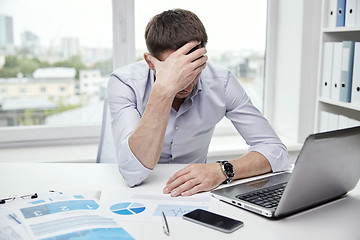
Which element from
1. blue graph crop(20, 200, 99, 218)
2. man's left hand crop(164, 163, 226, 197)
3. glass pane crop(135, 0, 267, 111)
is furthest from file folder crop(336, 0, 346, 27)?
blue graph crop(20, 200, 99, 218)

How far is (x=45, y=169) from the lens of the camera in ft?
4.68

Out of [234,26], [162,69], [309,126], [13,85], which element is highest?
[234,26]

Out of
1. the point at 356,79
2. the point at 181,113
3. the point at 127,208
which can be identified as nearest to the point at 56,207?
the point at 127,208

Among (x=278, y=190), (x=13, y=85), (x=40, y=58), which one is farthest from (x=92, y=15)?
(x=278, y=190)

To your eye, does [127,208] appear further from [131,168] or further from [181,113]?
[181,113]

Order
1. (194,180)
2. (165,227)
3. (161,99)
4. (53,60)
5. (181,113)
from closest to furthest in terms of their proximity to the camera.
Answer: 1. (165,227)
2. (194,180)
3. (161,99)
4. (181,113)
5. (53,60)

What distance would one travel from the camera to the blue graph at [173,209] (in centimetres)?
99

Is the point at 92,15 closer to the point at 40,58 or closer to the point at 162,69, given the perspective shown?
the point at 40,58

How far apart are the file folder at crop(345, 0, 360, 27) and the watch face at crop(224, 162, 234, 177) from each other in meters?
1.18

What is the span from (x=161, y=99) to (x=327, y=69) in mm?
1269

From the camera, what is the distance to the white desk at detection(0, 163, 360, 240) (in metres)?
0.89

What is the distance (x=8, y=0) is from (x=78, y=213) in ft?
6.16

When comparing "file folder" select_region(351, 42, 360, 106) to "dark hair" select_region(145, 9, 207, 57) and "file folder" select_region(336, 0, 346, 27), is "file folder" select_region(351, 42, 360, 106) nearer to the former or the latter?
"file folder" select_region(336, 0, 346, 27)

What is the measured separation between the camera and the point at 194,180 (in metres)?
1.17
